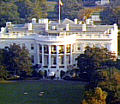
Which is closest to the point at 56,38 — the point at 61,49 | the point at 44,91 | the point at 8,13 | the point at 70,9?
the point at 61,49

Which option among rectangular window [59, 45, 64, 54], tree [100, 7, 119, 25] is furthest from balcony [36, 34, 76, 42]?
tree [100, 7, 119, 25]

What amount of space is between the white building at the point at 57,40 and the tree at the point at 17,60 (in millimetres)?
2354

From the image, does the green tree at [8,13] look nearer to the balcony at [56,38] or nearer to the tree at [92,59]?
the balcony at [56,38]

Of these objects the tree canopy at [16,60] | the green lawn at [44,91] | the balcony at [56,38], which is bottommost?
the green lawn at [44,91]

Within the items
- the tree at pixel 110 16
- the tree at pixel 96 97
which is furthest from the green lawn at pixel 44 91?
the tree at pixel 110 16

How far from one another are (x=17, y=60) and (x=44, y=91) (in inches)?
285

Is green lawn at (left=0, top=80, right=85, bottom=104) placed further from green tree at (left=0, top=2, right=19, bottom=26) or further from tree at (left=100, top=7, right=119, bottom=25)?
tree at (left=100, top=7, right=119, bottom=25)

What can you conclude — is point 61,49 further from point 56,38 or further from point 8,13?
point 8,13

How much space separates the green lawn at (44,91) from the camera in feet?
218

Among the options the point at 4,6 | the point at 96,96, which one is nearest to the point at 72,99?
the point at 96,96

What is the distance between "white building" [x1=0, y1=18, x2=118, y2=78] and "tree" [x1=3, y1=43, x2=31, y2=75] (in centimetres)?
235

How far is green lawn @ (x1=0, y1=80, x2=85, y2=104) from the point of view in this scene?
2618 inches

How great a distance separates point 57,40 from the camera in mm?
78750

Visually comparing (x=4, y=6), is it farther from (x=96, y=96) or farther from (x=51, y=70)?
(x=96, y=96)
